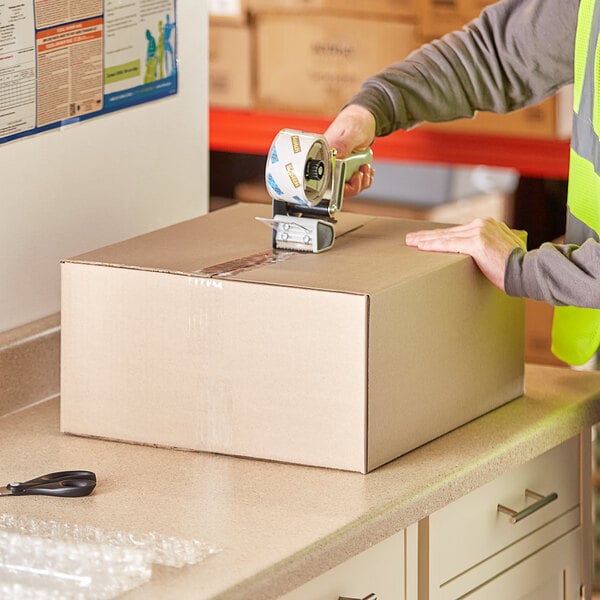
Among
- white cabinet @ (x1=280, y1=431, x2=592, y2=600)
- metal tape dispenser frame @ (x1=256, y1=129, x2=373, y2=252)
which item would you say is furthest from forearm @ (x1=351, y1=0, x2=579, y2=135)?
white cabinet @ (x1=280, y1=431, x2=592, y2=600)

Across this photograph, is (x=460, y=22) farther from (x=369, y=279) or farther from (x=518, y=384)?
(x=369, y=279)

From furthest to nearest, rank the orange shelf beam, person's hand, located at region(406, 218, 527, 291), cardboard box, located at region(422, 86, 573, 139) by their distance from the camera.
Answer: the orange shelf beam, cardboard box, located at region(422, 86, 573, 139), person's hand, located at region(406, 218, 527, 291)

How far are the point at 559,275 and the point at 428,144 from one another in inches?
70.7

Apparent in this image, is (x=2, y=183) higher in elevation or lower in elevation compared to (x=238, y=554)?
higher

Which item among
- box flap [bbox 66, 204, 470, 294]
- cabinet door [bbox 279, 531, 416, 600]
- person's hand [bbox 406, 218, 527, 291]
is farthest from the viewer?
person's hand [bbox 406, 218, 527, 291]

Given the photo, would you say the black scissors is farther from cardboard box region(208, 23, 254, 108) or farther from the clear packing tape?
cardboard box region(208, 23, 254, 108)

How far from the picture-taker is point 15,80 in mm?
1661

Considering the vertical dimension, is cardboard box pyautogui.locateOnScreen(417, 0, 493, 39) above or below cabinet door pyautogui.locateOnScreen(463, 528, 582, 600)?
above

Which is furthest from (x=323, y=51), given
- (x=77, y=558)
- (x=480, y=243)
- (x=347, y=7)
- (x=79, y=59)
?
(x=77, y=558)

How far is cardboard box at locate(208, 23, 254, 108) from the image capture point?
3.36m

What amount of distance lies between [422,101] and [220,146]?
1704 millimetres

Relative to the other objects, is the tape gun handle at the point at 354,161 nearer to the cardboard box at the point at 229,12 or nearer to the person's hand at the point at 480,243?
the person's hand at the point at 480,243

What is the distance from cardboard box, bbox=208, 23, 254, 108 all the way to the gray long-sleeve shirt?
153cm

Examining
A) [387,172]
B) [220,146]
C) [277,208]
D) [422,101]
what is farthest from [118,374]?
[387,172]
